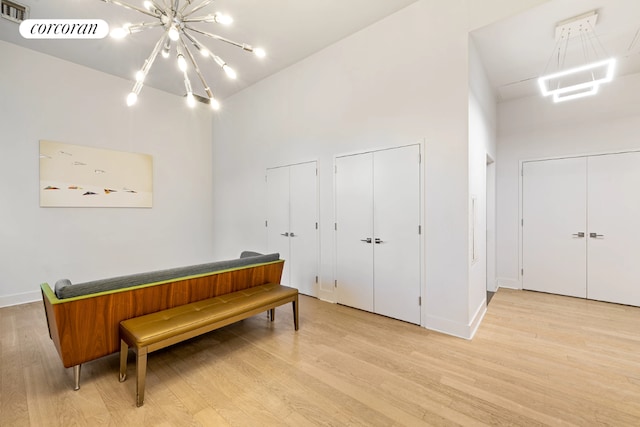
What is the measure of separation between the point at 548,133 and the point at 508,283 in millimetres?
2561

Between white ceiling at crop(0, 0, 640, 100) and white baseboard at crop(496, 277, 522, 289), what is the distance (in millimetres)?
3113

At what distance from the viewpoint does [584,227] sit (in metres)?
4.08

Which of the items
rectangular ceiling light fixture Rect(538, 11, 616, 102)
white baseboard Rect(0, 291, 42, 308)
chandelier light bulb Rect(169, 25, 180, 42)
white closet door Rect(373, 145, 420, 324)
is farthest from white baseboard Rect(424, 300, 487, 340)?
white baseboard Rect(0, 291, 42, 308)

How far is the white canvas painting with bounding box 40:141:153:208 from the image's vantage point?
4.11 metres

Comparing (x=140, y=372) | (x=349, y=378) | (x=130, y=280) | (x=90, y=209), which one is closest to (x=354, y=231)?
(x=349, y=378)

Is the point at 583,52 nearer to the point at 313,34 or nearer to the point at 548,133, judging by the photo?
the point at 548,133

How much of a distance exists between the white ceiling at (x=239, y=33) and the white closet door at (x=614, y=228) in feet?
12.4

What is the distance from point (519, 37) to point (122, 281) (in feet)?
15.0

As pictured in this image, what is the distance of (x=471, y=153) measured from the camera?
2.96m

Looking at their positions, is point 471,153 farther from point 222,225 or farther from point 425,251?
point 222,225

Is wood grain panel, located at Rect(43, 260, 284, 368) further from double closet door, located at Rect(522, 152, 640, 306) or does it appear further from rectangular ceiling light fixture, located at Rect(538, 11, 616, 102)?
double closet door, located at Rect(522, 152, 640, 306)

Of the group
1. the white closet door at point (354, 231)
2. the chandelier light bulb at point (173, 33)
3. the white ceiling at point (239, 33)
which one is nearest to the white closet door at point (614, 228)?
the white closet door at point (354, 231)

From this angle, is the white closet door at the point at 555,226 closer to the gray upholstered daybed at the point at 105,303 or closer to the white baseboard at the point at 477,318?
the white baseboard at the point at 477,318

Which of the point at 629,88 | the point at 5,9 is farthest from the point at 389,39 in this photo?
the point at 5,9
